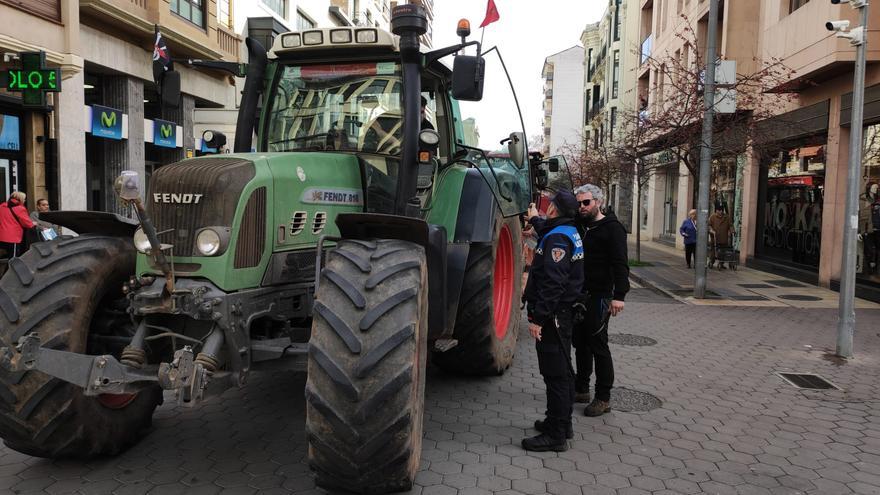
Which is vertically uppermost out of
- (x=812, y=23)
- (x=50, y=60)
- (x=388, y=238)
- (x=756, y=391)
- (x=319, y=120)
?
(x=812, y=23)

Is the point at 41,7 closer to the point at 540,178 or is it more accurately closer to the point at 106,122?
the point at 106,122

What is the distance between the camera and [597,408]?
552 cm

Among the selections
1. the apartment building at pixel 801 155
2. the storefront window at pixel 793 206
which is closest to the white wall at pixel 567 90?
the apartment building at pixel 801 155

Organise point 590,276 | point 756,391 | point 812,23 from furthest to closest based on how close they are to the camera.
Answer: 1. point 812,23
2. point 756,391
3. point 590,276

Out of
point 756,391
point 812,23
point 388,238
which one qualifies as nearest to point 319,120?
point 388,238

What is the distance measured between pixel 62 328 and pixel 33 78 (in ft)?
33.1

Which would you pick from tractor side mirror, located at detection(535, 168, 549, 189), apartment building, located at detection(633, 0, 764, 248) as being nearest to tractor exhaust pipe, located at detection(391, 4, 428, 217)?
tractor side mirror, located at detection(535, 168, 549, 189)

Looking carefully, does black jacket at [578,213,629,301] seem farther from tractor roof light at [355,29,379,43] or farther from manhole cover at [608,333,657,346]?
manhole cover at [608,333,657,346]

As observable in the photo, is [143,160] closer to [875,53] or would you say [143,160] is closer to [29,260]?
[29,260]

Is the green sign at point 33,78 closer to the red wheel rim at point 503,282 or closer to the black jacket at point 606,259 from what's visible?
the red wheel rim at point 503,282

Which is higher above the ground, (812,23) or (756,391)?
(812,23)

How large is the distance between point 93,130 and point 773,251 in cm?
1669

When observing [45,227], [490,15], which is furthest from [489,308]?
[45,227]

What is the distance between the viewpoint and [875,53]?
12.0 metres
